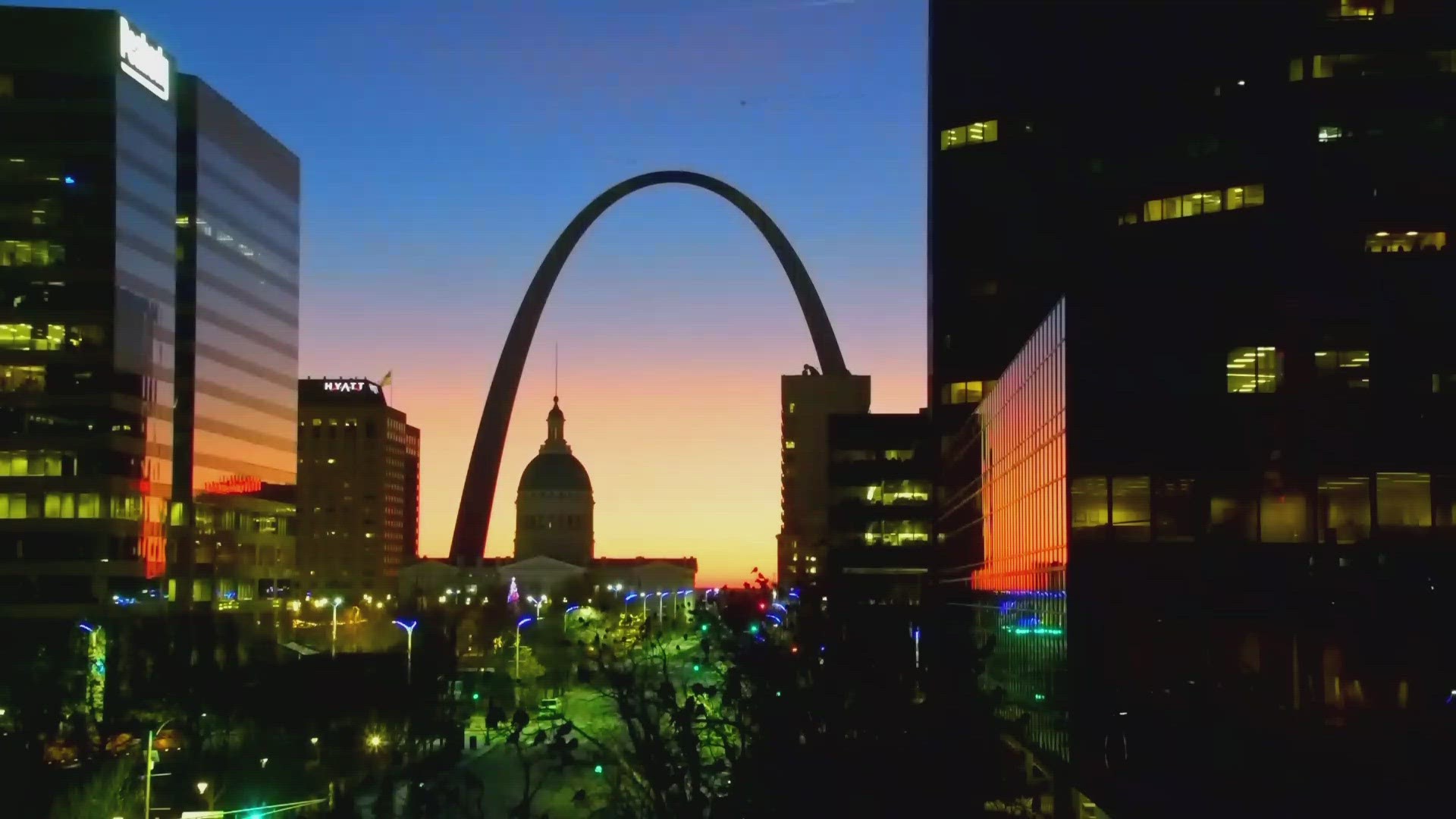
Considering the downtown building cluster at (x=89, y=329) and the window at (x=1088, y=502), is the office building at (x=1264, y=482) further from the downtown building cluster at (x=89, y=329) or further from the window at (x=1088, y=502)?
the downtown building cluster at (x=89, y=329)

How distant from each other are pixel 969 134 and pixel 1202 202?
2836 centimetres

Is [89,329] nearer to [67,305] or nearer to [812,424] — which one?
[67,305]

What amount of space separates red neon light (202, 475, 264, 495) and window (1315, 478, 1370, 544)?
340 feet

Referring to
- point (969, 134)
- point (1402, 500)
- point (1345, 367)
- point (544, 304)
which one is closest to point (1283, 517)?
point (1402, 500)

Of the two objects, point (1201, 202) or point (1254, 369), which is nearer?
point (1254, 369)

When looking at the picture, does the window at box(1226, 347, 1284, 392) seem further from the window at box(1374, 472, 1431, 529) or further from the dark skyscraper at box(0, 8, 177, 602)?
the dark skyscraper at box(0, 8, 177, 602)

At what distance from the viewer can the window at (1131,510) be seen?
40.2 metres

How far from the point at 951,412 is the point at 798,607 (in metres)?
71.7

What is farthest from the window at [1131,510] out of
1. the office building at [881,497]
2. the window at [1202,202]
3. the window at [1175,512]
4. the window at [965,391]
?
the office building at [881,497]

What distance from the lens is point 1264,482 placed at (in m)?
40.0

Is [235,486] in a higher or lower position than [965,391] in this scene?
lower

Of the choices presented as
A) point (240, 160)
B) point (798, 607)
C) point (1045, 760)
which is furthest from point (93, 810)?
point (240, 160)

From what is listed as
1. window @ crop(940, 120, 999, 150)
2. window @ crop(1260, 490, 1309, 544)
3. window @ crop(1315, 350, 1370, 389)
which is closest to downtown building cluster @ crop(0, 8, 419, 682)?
window @ crop(940, 120, 999, 150)

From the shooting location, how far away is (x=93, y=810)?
4103cm
